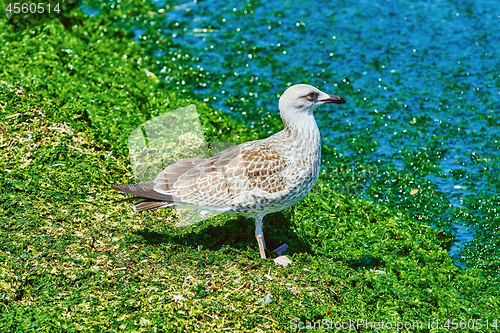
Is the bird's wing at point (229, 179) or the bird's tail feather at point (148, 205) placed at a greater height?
the bird's wing at point (229, 179)

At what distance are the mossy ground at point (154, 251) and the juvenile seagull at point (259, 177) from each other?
508mm

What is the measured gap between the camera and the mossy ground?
477 cm

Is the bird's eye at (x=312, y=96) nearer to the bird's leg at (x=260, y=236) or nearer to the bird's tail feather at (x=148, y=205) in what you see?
the bird's leg at (x=260, y=236)

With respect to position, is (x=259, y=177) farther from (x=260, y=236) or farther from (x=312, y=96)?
(x=312, y=96)

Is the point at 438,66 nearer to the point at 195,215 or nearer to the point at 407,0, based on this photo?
the point at 407,0

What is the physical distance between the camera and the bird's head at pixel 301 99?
5.52 meters

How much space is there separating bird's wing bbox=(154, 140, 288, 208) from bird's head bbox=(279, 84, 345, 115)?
0.48m

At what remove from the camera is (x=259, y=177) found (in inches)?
213

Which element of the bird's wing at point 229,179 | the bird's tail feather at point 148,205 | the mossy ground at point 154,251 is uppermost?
the bird's wing at point 229,179

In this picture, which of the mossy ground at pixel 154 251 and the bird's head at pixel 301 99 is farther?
the bird's head at pixel 301 99

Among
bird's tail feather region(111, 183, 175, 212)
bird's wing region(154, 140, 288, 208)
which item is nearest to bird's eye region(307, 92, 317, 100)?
bird's wing region(154, 140, 288, 208)

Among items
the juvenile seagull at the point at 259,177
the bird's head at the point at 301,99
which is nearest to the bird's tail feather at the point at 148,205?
the juvenile seagull at the point at 259,177

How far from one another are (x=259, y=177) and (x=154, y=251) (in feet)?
4.55

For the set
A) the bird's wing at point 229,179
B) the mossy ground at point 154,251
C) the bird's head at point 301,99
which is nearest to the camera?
the mossy ground at point 154,251
